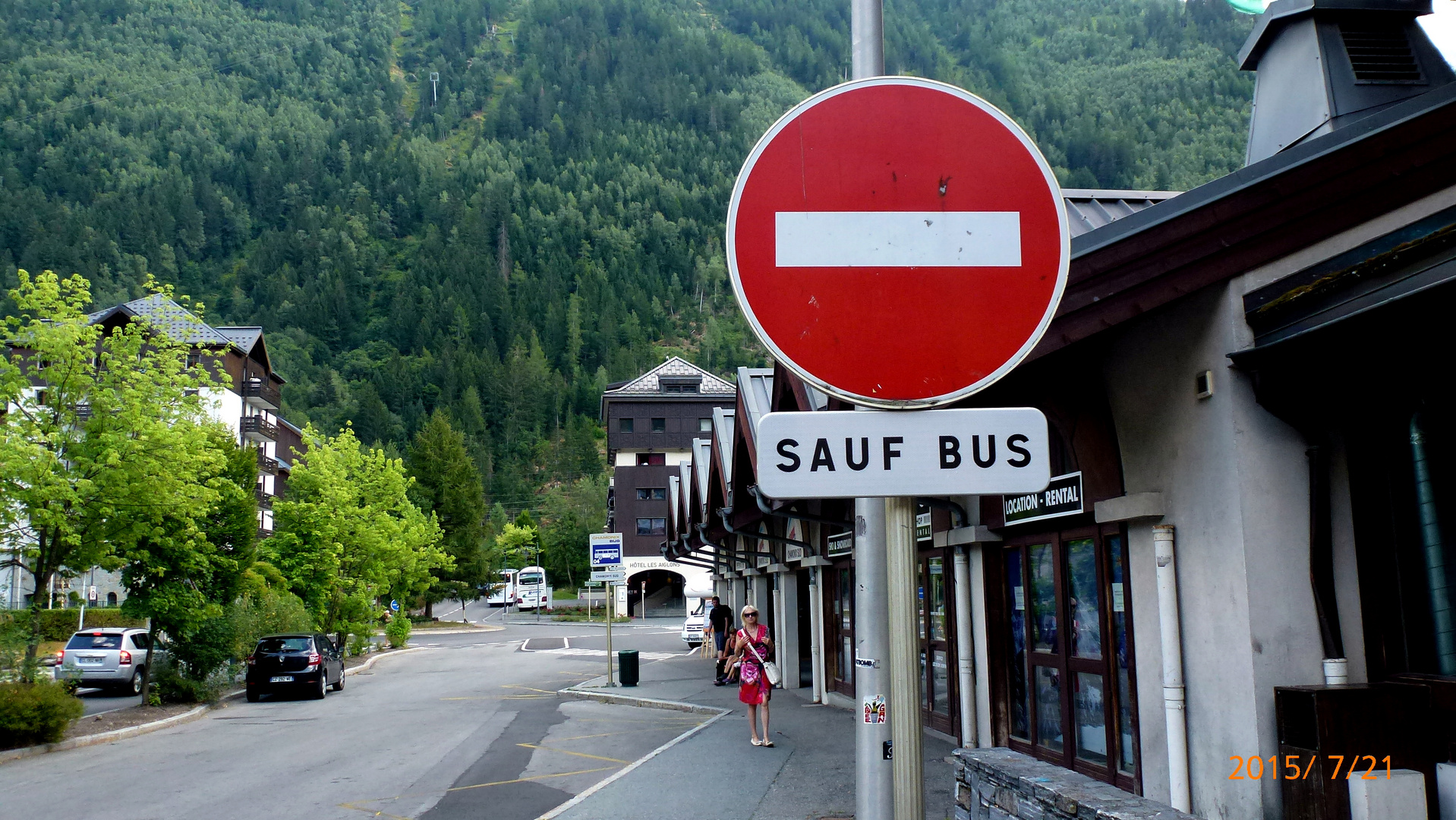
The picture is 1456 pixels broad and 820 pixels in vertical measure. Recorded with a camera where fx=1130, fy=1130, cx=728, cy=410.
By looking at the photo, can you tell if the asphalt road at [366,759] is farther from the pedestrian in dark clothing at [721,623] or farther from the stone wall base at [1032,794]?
A: the stone wall base at [1032,794]

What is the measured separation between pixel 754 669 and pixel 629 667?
441 inches

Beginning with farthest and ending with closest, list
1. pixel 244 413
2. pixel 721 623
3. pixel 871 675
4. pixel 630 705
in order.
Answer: pixel 244 413 < pixel 721 623 < pixel 630 705 < pixel 871 675

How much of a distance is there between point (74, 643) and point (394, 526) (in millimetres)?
17415

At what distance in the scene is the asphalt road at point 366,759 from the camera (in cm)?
1138

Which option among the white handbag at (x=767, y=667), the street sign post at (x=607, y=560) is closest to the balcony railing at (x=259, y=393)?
the street sign post at (x=607, y=560)

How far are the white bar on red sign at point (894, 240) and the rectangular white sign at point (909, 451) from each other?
15.3 inches

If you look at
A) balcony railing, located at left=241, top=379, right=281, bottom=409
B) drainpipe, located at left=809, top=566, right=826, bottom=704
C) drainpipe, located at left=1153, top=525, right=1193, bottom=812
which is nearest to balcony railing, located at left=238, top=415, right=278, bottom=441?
balcony railing, located at left=241, top=379, right=281, bottom=409

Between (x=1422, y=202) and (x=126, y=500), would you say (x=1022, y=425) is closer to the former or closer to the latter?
(x=1422, y=202)

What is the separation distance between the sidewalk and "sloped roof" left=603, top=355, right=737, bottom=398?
209 ft

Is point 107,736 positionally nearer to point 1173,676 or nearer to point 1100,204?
point 1173,676

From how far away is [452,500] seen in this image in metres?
80.4

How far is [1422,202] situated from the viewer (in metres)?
6.57

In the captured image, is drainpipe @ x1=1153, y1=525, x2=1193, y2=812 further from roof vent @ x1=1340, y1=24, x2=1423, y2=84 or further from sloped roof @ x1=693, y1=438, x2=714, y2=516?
sloped roof @ x1=693, y1=438, x2=714, y2=516
